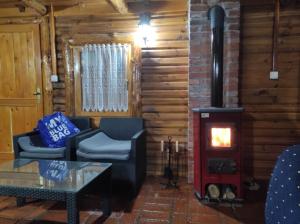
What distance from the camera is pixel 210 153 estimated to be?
2.56 metres

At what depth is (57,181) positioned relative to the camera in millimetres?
1979

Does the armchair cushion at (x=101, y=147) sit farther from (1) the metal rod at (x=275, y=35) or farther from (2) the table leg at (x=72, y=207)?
(1) the metal rod at (x=275, y=35)

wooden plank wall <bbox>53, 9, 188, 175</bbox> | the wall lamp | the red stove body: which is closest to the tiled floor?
Answer: the red stove body

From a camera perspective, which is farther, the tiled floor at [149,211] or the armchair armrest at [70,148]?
the armchair armrest at [70,148]

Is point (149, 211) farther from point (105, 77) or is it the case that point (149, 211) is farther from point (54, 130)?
point (105, 77)

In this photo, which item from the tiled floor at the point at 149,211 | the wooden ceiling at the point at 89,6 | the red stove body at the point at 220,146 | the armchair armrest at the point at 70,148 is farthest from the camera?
the wooden ceiling at the point at 89,6

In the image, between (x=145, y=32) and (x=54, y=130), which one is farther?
(x=145, y=32)

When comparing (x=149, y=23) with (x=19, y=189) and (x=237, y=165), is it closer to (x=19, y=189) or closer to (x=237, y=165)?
(x=237, y=165)

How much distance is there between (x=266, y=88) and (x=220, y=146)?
1.18 metres

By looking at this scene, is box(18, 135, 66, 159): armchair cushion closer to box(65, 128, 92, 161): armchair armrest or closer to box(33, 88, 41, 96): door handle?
box(65, 128, 92, 161): armchair armrest

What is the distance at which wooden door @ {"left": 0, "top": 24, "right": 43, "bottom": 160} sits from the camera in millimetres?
3652

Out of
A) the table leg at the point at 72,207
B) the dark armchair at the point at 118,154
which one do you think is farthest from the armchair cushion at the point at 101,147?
the table leg at the point at 72,207

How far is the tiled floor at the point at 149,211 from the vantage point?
2.24 m

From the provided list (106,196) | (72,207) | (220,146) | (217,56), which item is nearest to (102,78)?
(217,56)
